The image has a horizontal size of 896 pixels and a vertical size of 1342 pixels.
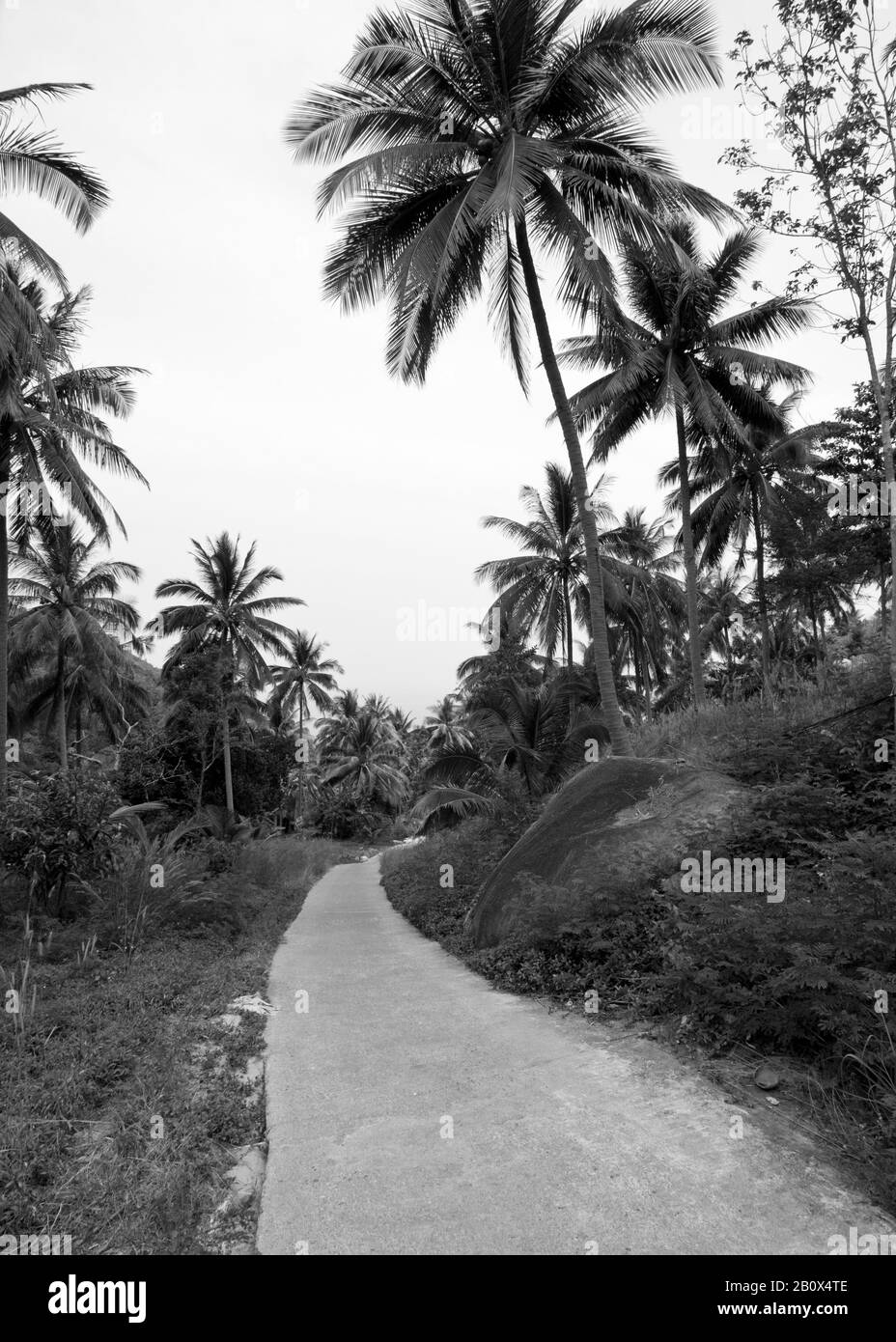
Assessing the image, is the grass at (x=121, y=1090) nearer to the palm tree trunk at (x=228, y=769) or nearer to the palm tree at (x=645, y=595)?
the palm tree trunk at (x=228, y=769)

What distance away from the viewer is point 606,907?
740 cm

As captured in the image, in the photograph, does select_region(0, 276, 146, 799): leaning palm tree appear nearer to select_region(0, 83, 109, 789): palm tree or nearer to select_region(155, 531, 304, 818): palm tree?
select_region(0, 83, 109, 789): palm tree

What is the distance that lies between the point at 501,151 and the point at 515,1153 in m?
11.8

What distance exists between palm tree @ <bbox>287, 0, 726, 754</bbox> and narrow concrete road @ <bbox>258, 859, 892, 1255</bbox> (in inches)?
248

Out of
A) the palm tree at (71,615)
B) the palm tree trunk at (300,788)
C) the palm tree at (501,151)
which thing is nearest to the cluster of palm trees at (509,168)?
the palm tree at (501,151)

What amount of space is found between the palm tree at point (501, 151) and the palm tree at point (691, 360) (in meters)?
6.05

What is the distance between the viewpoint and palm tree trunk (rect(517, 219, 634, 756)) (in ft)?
38.2

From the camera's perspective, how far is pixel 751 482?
24.3m

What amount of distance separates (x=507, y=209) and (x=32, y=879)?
400 inches

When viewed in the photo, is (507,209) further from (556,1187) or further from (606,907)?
(556,1187)

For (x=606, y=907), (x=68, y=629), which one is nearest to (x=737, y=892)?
(x=606, y=907)

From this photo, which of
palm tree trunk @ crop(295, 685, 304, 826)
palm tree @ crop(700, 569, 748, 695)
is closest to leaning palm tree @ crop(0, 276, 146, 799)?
palm tree trunk @ crop(295, 685, 304, 826)

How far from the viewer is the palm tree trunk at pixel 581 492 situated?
38.2ft

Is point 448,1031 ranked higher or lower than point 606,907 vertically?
lower
